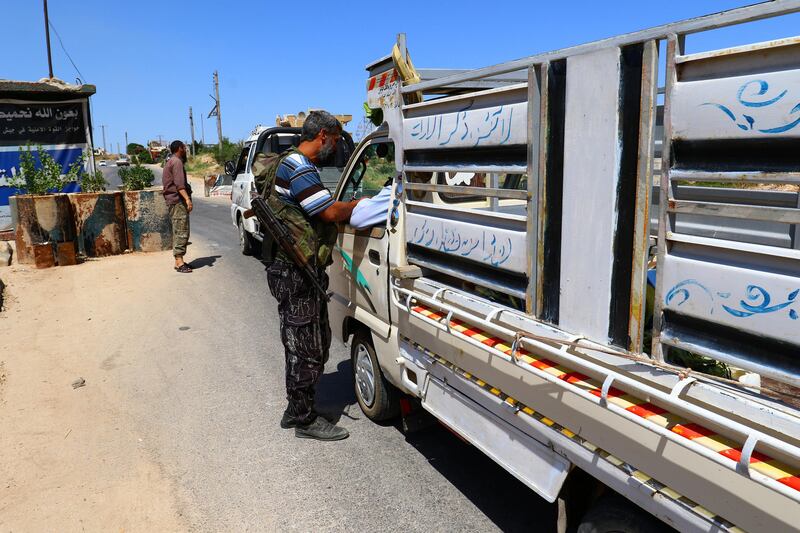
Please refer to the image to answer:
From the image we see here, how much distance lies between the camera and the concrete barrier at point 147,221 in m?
10.4

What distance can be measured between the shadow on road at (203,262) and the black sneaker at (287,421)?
19.8ft

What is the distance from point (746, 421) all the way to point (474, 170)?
4.92ft

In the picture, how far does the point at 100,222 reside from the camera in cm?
1013

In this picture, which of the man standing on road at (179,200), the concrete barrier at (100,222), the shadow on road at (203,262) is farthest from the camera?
the concrete barrier at (100,222)

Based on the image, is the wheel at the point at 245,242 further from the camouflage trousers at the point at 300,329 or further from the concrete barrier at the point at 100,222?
the camouflage trousers at the point at 300,329

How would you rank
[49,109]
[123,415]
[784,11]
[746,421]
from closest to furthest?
[784,11]
[746,421]
[123,415]
[49,109]

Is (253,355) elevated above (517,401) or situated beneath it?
situated beneath

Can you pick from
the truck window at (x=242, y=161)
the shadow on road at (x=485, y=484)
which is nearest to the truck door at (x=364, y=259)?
the shadow on road at (x=485, y=484)

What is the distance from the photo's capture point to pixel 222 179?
30.5 m

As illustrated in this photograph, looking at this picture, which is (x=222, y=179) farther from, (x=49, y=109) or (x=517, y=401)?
(x=517, y=401)

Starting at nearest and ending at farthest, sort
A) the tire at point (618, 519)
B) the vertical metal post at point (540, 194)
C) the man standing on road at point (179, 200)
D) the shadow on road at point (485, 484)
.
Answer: the tire at point (618, 519), the vertical metal post at point (540, 194), the shadow on road at point (485, 484), the man standing on road at point (179, 200)

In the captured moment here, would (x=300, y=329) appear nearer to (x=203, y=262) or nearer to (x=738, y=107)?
(x=738, y=107)

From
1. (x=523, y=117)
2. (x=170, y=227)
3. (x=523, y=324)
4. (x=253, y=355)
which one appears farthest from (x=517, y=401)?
(x=170, y=227)

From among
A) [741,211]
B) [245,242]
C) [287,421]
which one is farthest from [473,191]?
[245,242]
